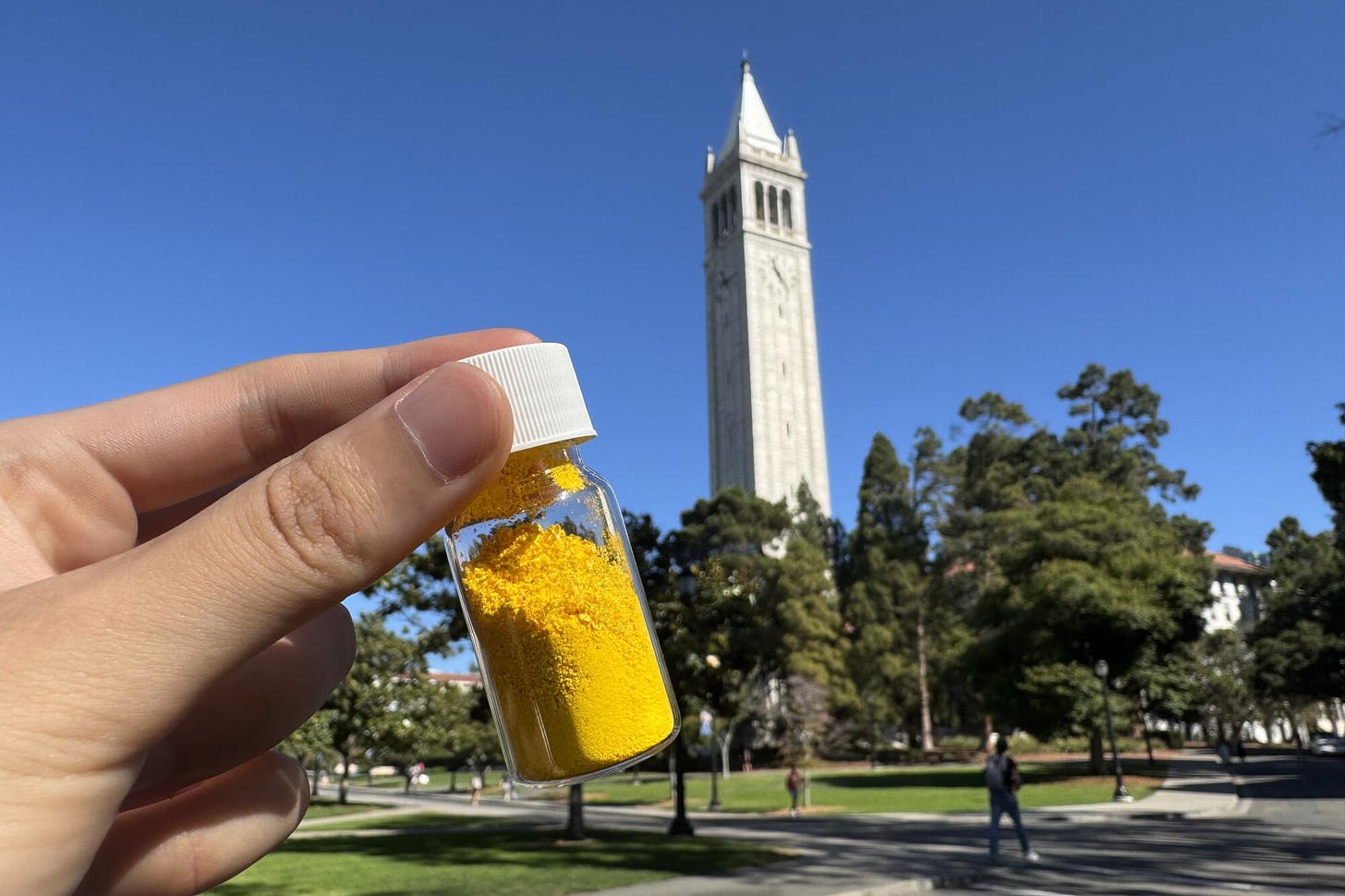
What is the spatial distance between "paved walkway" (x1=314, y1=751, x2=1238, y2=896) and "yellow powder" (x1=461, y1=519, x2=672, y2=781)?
337 inches

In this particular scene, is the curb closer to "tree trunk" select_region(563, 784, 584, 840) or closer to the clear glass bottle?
"tree trunk" select_region(563, 784, 584, 840)

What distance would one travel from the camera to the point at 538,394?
62.1 inches

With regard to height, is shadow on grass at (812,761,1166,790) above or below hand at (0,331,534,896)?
below

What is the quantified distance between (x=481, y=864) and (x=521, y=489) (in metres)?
12.0

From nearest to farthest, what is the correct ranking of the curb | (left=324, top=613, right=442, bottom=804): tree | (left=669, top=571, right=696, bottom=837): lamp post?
1. the curb
2. (left=669, top=571, right=696, bottom=837): lamp post
3. (left=324, top=613, right=442, bottom=804): tree

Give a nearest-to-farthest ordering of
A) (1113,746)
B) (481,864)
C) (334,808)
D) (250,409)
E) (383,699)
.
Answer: (250,409)
(481,864)
(383,699)
(1113,746)
(334,808)

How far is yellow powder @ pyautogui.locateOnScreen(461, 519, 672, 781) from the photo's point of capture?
1504 millimetres

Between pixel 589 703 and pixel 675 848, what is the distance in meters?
12.9

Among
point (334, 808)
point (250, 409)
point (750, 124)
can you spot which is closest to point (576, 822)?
point (250, 409)

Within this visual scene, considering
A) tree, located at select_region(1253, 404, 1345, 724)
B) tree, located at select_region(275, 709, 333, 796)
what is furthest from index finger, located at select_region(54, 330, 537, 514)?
tree, located at select_region(1253, 404, 1345, 724)

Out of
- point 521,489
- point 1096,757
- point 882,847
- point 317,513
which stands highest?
point 521,489

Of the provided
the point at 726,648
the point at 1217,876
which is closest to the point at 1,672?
the point at 1217,876

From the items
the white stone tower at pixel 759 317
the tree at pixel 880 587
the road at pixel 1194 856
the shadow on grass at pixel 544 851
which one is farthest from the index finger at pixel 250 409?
the white stone tower at pixel 759 317

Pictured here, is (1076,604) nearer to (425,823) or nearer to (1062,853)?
(1062,853)
